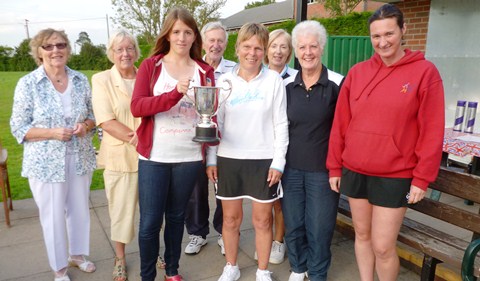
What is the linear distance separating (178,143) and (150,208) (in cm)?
49

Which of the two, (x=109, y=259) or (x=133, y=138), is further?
(x=109, y=259)

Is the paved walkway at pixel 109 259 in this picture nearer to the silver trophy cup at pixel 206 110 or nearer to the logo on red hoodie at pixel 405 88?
the silver trophy cup at pixel 206 110

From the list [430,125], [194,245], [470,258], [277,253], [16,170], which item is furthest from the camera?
[16,170]

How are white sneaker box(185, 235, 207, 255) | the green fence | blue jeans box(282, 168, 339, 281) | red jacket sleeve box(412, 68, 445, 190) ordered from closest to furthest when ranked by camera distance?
red jacket sleeve box(412, 68, 445, 190) → blue jeans box(282, 168, 339, 281) → white sneaker box(185, 235, 207, 255) → the green fence

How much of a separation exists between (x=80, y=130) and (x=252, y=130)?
4.37 ft

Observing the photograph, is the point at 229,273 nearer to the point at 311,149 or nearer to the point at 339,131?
the point at 311,149

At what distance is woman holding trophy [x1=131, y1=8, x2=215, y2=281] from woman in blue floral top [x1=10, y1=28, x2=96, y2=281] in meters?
0.69

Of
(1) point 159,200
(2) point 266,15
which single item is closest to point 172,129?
(1) point 159,200

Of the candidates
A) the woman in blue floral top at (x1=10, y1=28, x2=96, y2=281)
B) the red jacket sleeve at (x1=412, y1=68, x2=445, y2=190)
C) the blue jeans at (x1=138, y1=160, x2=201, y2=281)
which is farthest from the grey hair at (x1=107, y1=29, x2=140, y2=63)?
the red jacket sleeve at (x1=412, y1=68, x2=445, y2=190)

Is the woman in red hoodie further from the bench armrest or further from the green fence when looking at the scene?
the green fence

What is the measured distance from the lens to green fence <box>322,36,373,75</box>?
941 centimetres

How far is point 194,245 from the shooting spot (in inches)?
145

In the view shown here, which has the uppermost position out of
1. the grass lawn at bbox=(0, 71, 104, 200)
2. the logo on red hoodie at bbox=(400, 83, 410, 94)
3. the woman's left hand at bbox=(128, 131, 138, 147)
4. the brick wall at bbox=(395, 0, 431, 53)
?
the brick wall at bbox=(395, 0, 431, 53)

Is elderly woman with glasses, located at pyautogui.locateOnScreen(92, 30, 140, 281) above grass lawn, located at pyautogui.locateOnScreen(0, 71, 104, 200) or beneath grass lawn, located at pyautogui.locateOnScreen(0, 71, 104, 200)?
above
